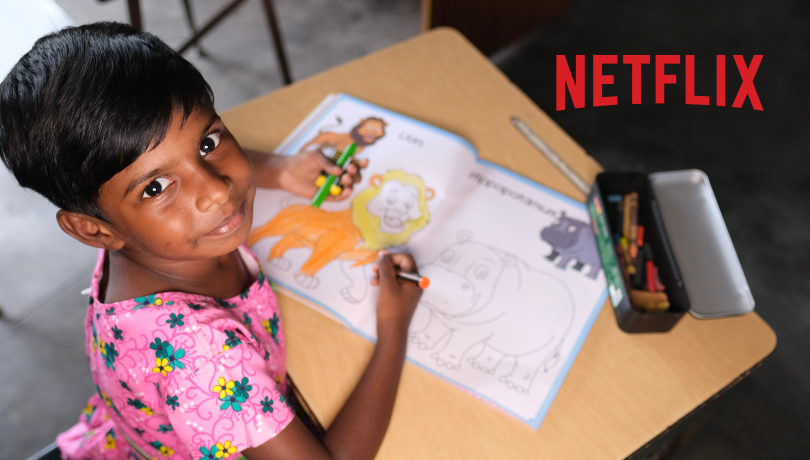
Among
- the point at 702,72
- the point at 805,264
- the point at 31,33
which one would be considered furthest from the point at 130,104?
the point at 702,72

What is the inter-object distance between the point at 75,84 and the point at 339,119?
0.45 m

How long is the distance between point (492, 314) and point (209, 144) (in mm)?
399

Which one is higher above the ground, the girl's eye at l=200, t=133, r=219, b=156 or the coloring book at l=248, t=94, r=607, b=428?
the girl's eye at l=200, t=133, r=219, b=156

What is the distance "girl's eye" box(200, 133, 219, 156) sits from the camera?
1.81ft

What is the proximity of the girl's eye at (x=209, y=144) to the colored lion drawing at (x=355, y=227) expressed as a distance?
0.69 ft

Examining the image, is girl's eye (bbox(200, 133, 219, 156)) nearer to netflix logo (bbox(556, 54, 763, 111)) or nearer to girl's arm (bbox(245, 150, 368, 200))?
girl's arm (bbox(245, 150, 368, 200))

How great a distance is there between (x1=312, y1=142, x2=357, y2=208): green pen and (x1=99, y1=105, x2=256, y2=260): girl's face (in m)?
0.18

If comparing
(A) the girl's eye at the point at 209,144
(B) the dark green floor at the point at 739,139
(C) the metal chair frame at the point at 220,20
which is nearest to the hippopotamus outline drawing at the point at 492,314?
(A) the girl's eye at the point at 209,144

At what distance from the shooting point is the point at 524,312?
0.69 meters

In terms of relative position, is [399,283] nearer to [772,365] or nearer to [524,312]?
[524,312]

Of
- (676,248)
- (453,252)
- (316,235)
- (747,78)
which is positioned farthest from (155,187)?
(676,248)

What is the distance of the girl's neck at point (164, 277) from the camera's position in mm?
615

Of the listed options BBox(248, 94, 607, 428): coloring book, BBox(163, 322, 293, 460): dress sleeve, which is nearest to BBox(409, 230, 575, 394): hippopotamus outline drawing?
BBox(248, 94, 607, 428): coloring book

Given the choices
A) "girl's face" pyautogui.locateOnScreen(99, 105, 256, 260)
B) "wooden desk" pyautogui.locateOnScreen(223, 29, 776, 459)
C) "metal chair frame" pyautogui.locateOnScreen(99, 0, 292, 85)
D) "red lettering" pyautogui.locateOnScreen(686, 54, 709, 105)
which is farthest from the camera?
"metal chair frame" pyautogui.locateOnScreen(99, 0, 292, 85)
